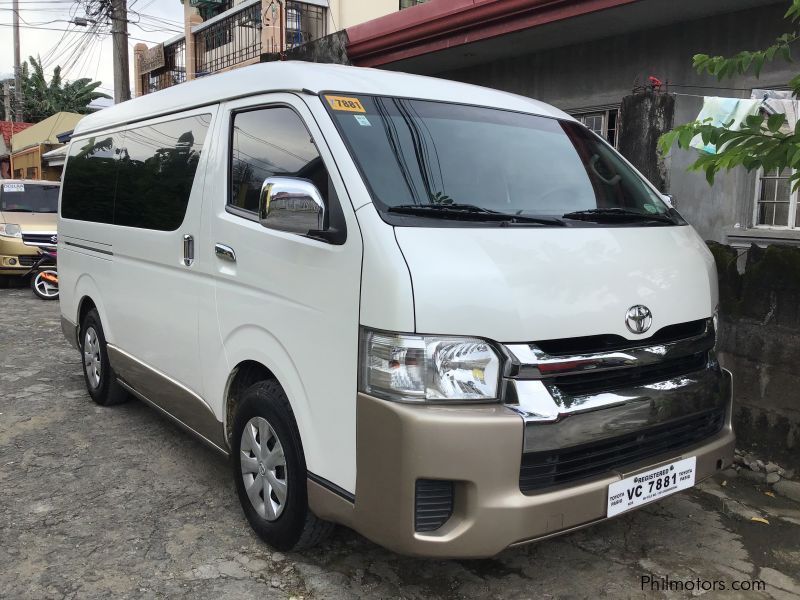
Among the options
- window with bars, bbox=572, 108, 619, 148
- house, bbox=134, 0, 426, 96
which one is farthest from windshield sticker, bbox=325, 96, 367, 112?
house, bbox=134, 0, 426, 96

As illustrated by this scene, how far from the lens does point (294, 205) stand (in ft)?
8.72

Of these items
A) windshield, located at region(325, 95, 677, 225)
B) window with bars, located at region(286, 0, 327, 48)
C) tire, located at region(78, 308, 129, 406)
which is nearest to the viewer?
windshield, located at region(325, 95, 677, 225)

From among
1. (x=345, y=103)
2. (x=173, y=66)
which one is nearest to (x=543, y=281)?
(x=345, y=103)

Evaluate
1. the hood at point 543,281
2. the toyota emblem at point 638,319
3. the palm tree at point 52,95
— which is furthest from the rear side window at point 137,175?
the palm tree at point 52,95

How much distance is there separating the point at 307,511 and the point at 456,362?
1009mm

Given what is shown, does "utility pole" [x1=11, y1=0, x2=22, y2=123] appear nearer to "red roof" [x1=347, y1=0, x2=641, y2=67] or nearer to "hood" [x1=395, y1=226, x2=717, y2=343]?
"red roof" [x1=347, y1=0, x2=641, y2=67]

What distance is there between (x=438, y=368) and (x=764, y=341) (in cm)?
275

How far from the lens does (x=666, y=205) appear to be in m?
3.51

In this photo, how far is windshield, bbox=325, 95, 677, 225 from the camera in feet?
9.08

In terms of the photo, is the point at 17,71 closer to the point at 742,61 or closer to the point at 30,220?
the point at 30,220

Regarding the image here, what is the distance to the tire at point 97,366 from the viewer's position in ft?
16.7

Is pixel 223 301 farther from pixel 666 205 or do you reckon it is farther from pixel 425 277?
pixel 666 205

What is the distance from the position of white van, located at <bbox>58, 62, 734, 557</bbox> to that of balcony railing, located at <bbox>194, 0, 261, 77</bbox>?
10.2 metres

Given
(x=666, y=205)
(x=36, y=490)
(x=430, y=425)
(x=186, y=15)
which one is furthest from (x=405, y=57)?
(x=186, y=15)
